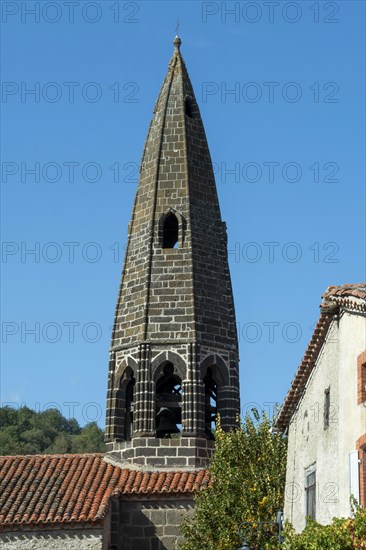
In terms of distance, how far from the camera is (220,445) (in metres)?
35.8

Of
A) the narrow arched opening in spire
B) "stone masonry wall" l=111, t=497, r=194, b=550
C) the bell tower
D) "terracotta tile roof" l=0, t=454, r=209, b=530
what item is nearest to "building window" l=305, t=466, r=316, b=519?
"terracotta tile roof" l=0, t=454, r=209, b=530

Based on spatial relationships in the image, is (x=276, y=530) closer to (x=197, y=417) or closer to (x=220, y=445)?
(x=220, y=445)

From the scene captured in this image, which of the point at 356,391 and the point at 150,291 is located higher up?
the point at 150,291

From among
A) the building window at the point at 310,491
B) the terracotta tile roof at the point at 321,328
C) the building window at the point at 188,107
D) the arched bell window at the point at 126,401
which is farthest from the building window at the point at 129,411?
the building window at the point at 310,491

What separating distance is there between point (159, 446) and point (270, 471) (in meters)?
5.20

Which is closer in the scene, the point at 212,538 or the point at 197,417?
the point at 212,538

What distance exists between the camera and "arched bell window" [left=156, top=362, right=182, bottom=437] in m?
39.3

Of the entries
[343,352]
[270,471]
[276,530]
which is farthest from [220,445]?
[343,352]

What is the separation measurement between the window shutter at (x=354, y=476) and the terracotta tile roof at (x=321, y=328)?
104 inches

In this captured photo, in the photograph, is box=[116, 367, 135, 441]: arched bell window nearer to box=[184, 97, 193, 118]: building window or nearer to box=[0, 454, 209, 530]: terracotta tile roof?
box=[0, 454, 209, 530]: terracotta tile roof

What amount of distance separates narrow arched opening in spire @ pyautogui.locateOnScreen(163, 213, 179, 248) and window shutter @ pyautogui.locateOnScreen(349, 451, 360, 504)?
66.8 ft

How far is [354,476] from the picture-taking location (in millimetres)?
21875

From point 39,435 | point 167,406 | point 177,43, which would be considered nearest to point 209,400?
point 167,406

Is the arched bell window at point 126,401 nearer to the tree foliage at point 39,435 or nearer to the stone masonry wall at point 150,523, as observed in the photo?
the stone masonry wall at point 150,523
